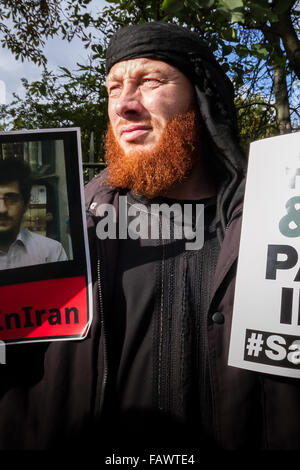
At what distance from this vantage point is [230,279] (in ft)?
4.26

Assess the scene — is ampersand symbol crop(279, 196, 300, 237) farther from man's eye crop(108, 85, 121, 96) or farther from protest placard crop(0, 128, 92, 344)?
man's eye crop(108, 85, 121, 96)

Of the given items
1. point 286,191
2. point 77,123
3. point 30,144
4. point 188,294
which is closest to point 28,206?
point 30,144

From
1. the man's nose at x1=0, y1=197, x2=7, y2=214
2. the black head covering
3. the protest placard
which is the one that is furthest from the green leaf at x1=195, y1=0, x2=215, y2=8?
the man's nose at x1=0, y1=197, x2=7, y2=214

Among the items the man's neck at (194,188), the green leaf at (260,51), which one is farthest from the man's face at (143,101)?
the green leaf at (260,51)

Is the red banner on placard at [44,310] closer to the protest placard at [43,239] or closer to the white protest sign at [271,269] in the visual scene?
the protest placard at [43,239]

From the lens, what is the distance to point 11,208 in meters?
1.14

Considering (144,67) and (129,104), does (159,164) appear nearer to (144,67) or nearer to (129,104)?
(129,104)

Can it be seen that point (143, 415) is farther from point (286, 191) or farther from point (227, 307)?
point (286, 191)

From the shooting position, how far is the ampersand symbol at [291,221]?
1.09 m

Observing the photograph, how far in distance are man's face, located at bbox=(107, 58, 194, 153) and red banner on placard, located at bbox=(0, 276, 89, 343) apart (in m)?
0.69

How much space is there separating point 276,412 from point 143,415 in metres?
0.44
